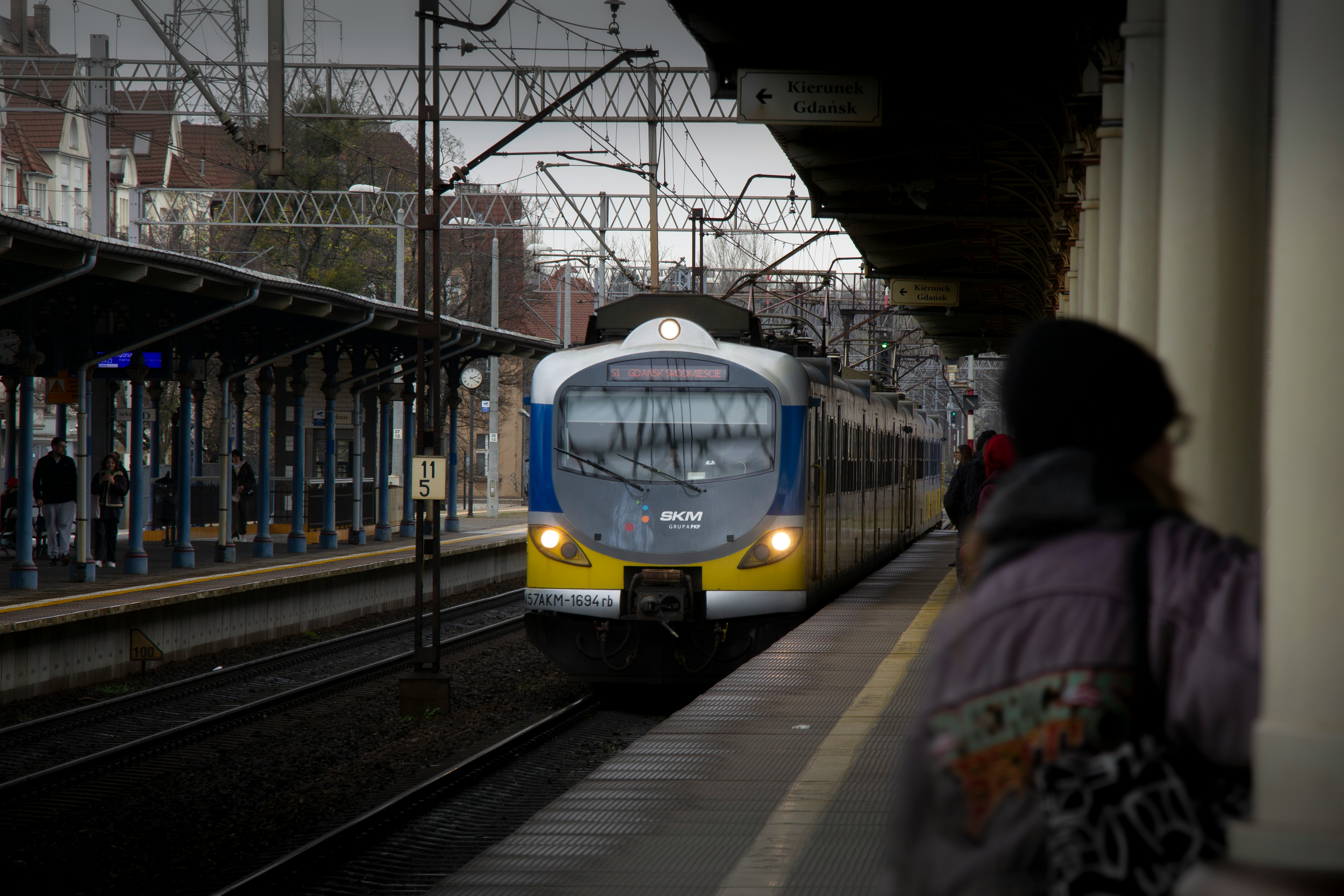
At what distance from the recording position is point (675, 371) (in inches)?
446

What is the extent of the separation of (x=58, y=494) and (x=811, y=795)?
15530mm

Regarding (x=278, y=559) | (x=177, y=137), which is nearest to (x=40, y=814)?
(x=278, y=559)

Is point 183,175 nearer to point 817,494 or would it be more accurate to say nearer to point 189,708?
point 189,708

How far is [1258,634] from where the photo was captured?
5.79 feet

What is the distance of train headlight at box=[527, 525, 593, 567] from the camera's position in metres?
11.2

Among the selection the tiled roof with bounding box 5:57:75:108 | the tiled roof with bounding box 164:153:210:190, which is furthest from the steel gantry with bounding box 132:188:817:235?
the tiled roof with bounding box 164:153:210:190

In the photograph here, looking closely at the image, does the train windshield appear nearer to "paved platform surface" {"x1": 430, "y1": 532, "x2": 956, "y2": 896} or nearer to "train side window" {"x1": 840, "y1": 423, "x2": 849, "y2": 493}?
"paved platform surface" {"x1": 430, "y1": 532, "x2": 956, "y2": 896}

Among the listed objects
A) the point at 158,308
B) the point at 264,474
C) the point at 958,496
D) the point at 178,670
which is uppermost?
the point at 158,308

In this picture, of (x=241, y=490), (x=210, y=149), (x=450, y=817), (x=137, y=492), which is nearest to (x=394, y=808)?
(x=450, y=817)

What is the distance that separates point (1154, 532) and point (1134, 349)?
0.82 ft

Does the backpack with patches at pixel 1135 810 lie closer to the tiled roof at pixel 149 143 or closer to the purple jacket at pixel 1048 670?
the purple jacket at pixel 1048 670

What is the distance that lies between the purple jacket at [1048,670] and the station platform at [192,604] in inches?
470

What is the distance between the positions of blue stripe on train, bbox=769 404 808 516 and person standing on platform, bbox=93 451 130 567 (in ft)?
36.7

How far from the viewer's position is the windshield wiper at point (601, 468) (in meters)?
11.2
